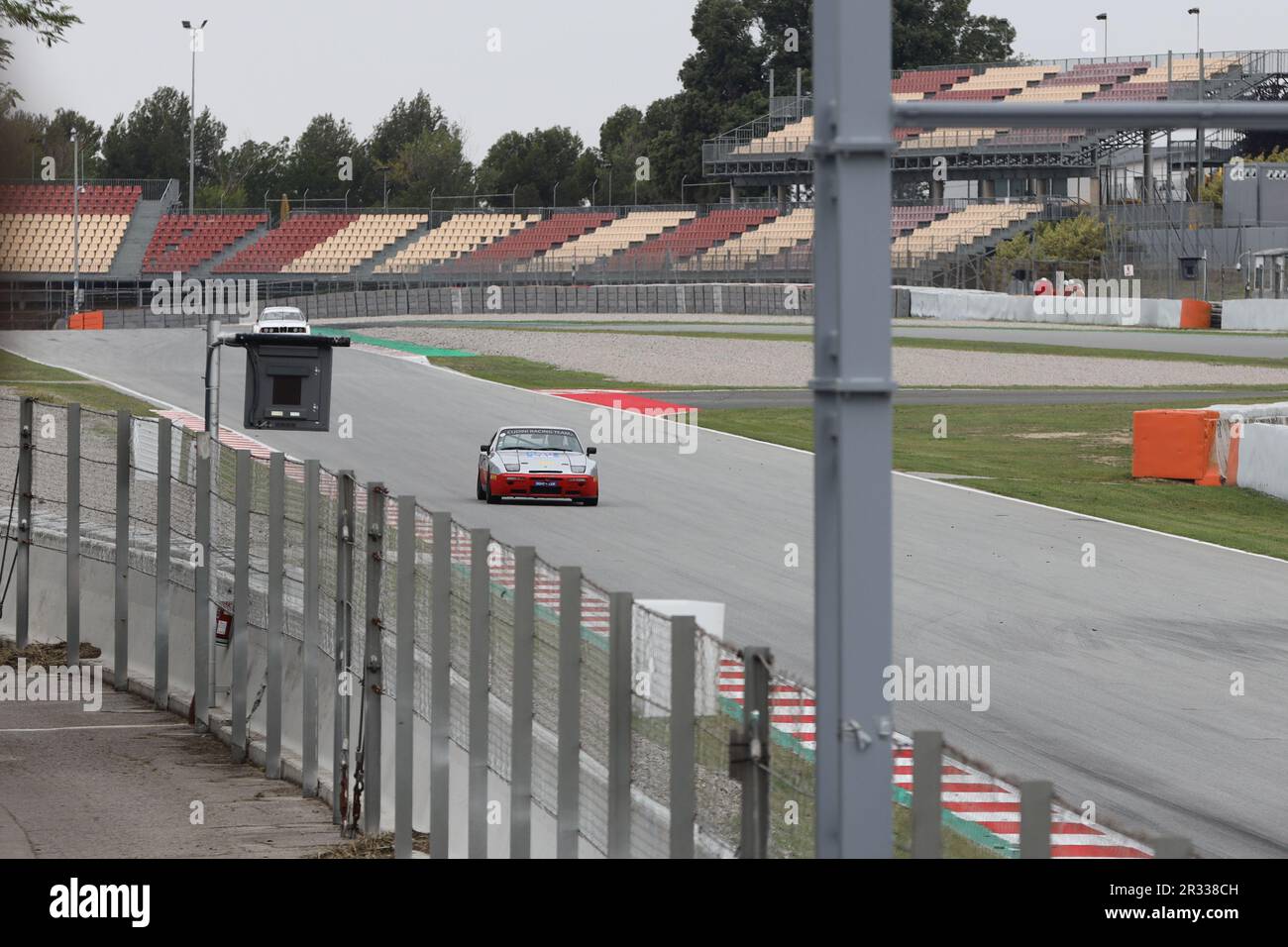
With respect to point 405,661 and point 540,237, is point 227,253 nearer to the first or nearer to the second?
point 540,237

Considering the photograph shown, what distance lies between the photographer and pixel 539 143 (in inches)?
4749

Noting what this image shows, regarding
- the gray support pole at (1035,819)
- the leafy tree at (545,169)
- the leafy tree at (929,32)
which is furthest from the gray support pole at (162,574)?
the leafy tree at (545,169)

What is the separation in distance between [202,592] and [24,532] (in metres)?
3.48

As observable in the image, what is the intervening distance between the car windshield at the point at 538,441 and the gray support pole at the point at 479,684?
16.0 metres

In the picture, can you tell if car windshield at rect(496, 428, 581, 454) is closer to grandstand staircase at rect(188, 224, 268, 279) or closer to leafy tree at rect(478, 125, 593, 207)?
grandstand staircase at rect(188, 224, 268, 279)

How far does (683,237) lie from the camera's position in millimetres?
82125

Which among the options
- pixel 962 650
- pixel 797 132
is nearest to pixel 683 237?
pixel 797 132

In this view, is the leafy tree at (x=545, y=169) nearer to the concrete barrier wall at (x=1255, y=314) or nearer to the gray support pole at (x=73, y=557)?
the concrete barrier wall at (x=1255, y=314)

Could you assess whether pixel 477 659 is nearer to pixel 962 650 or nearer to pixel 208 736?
pixel 208 736

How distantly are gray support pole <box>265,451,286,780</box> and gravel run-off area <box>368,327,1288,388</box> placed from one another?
31.3 metres

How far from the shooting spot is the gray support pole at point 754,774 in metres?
5.20

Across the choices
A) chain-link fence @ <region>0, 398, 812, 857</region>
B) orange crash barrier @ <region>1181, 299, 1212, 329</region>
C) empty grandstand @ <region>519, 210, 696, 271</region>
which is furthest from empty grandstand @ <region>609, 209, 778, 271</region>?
chain-link fence @ <region>0, 398, 812, 857</region>

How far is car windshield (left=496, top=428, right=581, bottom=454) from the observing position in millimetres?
24266
